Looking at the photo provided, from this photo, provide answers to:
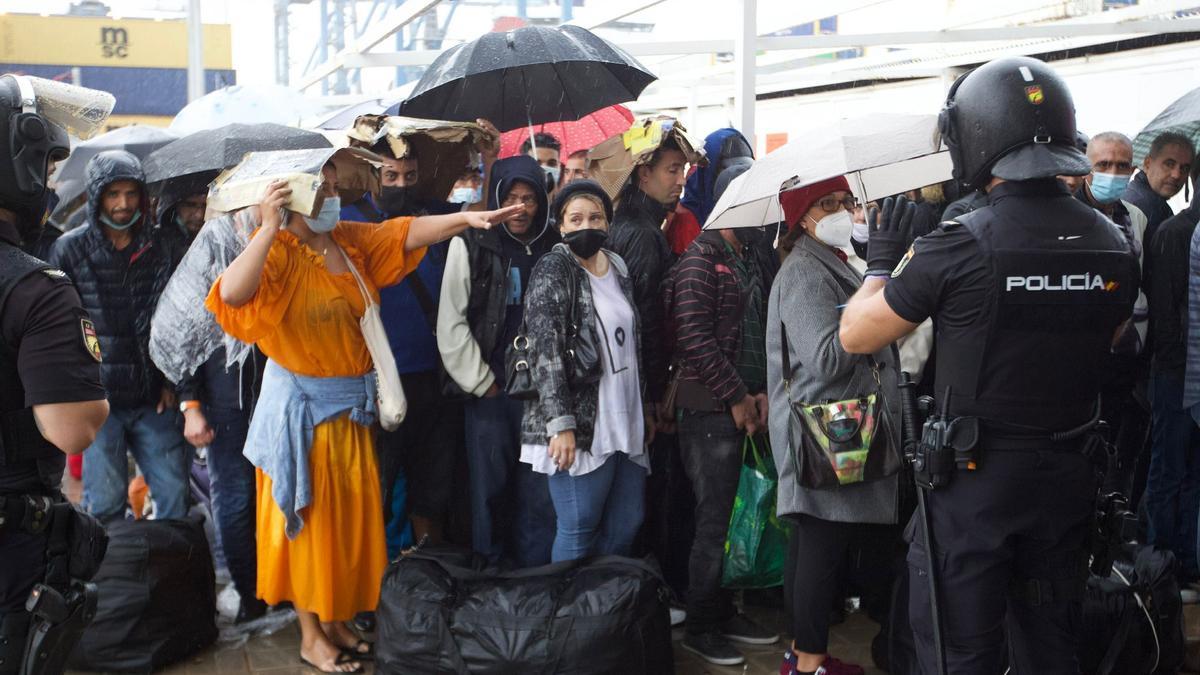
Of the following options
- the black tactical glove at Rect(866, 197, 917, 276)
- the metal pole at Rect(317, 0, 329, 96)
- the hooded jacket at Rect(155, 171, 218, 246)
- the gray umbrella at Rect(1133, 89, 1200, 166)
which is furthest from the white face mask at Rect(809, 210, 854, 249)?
the metal pole at Rect(317, 0, 329, 96)

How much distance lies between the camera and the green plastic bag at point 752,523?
194 inches

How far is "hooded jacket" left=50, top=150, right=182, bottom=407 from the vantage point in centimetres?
503

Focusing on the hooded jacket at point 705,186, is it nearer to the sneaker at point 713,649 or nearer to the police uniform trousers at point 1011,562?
the sneaker at point 713,649

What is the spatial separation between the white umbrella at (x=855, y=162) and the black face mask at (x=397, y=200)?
1.48 metres

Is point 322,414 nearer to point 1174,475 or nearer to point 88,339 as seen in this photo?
point 88,339

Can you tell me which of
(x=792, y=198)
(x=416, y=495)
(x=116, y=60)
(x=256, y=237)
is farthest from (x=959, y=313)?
(x=116, y=60)

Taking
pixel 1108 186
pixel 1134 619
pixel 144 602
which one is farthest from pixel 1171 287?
pixel 144 602

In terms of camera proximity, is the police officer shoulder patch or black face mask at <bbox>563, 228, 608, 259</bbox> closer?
the police officer shoulder patch

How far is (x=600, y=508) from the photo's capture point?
183 inches

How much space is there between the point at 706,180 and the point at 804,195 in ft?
4.77

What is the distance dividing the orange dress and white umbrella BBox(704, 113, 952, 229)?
4.56 ft

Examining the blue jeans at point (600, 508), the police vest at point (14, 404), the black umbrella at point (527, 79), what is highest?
the black umbrella at point (527, 79)

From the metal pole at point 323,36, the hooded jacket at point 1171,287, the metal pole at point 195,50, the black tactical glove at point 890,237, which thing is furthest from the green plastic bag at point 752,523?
the metal pole at point 323,36

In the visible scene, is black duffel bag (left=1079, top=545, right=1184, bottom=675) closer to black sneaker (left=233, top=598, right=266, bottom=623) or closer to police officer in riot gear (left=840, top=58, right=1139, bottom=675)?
police officer in riot gear (left=840, top=58, right=1139, bottom=675)
